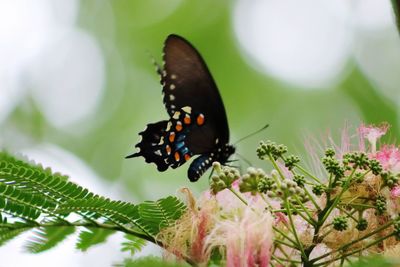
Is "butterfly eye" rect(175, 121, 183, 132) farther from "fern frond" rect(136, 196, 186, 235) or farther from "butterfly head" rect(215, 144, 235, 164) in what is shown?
"fern frond" rect(136, 196, 186, 235)

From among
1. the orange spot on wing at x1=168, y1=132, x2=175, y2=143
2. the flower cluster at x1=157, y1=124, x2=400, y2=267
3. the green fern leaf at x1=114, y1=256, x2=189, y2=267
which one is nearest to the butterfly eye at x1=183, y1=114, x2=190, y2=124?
the orange spot on wing at x1=168, y1=132, x2=175, y2=143

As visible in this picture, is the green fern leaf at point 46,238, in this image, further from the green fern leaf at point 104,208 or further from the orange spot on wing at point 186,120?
the orange spot on wing at point 186,120

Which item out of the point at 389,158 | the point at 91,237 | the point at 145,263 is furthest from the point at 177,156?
the point at 145,263

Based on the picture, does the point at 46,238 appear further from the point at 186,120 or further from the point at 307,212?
the point at 186,120

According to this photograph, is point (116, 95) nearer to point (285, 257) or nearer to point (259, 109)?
point (259, 109)

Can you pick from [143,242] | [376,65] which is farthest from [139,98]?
[143,242]

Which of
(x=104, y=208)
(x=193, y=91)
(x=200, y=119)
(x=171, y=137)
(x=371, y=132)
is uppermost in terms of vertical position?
(x=193, y=91)
